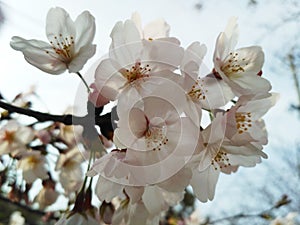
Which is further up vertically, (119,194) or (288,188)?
(119,194)

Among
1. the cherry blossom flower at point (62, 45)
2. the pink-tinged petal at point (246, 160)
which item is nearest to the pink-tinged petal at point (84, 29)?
the cherry blossom flower at point (62, 45)

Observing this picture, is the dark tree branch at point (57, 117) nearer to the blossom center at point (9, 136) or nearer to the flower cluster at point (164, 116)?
the flower cluster at point (164, 116)

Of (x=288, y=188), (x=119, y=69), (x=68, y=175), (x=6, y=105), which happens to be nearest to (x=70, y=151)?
(x=68, y=175)

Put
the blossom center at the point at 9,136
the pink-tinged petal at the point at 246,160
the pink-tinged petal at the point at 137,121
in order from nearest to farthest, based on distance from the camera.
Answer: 1. the pink-tinged petal at the point at 137,121
2. the pink-tinged petal at the point at 246,160
3. the blossom center at the point at 9,136

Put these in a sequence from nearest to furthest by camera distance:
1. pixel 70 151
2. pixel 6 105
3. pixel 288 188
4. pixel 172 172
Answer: pixel 172 172 → pixel 6 105 → pixel 70 151 → pixel 288 188

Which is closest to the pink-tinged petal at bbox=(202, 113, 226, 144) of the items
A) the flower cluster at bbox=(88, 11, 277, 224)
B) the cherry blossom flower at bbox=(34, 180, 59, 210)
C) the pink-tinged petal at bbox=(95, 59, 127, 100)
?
the flower cluster at bbox=(88, 11, 277, 224)

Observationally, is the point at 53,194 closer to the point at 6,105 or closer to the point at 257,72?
the point at 6,105
